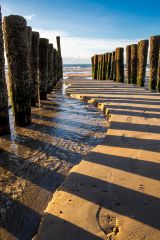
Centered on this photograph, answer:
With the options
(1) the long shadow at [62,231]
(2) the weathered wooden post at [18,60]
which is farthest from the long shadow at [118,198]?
(2) the weathered wooden post at [18,60]

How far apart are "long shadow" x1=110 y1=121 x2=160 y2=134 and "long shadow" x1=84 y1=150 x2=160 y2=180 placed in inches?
72.7

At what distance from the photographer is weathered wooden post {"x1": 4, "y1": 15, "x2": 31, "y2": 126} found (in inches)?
294

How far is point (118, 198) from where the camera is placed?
358 cm

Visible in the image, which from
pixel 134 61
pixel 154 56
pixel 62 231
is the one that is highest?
pixel 154 56

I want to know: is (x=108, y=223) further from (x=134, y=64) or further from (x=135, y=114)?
(x=134, y=64)

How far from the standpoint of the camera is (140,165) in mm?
4594

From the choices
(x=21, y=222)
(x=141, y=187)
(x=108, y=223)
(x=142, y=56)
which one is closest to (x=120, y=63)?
(x=142, y=56)

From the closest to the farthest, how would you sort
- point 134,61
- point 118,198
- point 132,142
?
point 118,198
point 132,142
point 134,61

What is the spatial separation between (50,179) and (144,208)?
65.3 inches

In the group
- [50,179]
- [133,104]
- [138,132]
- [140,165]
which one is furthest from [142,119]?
[50,179]

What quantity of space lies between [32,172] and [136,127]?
3.03 m

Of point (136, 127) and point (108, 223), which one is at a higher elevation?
point (136, 127)

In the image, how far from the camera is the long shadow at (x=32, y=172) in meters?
4.48

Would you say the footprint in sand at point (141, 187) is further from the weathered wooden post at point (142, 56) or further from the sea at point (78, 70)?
the sea at point (78, 70)
